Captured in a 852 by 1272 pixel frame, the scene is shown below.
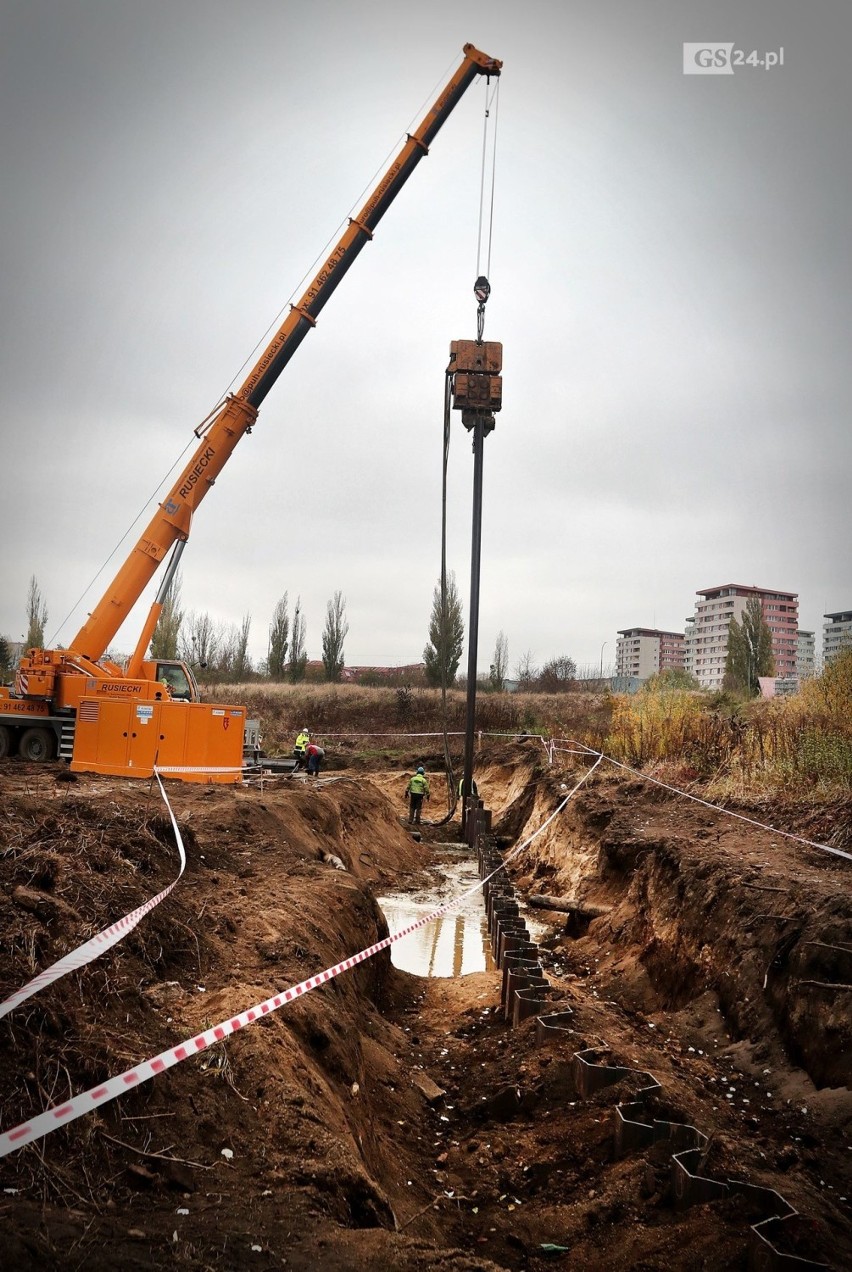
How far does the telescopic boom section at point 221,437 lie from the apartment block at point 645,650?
395ft

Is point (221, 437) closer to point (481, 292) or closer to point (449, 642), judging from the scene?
point (481, 292)

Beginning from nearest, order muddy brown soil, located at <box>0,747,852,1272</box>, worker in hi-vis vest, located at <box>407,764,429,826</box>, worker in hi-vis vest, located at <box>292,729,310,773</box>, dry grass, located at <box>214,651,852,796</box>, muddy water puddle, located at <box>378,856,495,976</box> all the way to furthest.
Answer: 1. muddy brown soil, located at <box>0,747,852,1272</box>
2. muddy water puddle, located at <box>378,856,495,976</box>
3. dry grass, located at <box>214,651,852,796</box>
4. worker in hi-vis vest, located at <box>407,764,429,826</box>
5. worker in hi-vis vest, located at <box>292,729,310,773</box>

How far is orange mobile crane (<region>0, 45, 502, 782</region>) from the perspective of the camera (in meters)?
13.4

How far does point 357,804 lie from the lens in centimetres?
1628

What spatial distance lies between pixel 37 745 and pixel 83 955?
11584 mm

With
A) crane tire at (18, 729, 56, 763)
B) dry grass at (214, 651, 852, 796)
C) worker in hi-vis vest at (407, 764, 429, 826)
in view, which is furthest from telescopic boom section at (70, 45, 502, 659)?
worker in hi-vis vest at (407, 764, 429, 826)

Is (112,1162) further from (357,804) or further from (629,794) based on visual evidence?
(357,804)

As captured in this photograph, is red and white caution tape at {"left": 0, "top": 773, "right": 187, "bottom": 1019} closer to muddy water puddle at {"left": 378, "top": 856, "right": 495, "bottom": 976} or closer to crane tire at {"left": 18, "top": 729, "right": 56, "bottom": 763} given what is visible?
muddy water puddle at {"left": 378, "top": 856, "right": 495, "bottom": 976}

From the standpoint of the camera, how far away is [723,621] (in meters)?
112

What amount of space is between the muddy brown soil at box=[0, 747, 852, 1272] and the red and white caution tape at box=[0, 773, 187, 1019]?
0.08 metres

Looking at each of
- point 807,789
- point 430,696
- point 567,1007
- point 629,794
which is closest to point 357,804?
point 629,794

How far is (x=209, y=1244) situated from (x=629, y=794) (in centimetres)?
1125

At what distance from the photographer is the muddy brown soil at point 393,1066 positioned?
308 cm

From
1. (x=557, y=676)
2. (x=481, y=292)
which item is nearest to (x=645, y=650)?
(x=557, y=676)
